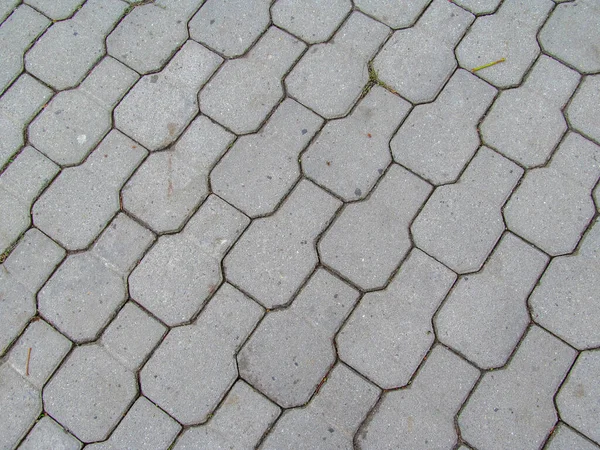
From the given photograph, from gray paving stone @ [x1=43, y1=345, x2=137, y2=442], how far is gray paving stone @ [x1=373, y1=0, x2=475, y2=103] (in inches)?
62.5

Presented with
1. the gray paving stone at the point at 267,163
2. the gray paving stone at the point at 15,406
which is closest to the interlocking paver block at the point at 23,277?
the gray paving stone at the point at 15,406

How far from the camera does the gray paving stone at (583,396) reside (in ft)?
6.56

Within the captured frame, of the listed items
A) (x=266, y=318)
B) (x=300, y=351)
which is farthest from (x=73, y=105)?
(x=300, y=351)

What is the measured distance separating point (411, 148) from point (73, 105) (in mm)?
1434

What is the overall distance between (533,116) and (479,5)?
1.89ft

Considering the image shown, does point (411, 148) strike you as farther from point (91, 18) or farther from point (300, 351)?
point (91, 18)

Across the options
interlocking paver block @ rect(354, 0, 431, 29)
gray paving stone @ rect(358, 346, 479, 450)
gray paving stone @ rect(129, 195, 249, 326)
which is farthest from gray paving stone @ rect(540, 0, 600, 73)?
gray paving stone @ rect(129, 195, 249, 326)

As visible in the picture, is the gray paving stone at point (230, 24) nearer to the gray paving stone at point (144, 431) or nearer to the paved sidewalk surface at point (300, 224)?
the paved sidewalk surface at point (300, 224)

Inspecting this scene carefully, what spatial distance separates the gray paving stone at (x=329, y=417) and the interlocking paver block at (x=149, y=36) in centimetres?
153

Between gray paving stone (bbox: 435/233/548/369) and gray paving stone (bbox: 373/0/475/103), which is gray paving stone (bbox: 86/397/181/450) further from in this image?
gray paving stone (bbox: 373/0/475/103)

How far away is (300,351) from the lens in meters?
2.10

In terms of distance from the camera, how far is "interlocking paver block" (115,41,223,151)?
2.38m

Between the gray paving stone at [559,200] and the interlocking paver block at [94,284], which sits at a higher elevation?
the gray paving stone at [559,200]

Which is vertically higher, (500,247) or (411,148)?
(411,148)
